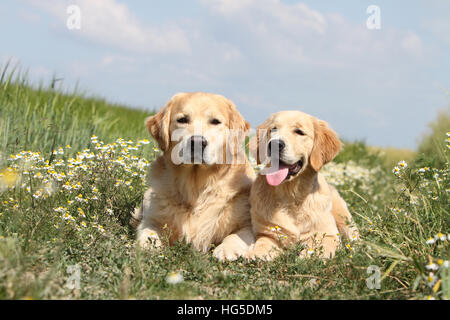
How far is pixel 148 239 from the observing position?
3596 millimetres

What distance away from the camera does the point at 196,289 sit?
9.21 feet

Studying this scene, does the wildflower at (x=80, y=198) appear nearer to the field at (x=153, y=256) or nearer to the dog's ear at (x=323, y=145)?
the field at (x=153, y=256)

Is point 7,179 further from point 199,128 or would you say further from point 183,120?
point 199,128

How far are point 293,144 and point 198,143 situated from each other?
2.57 feet

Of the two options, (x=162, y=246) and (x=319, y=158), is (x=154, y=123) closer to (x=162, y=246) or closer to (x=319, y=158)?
(x=162, y=246)

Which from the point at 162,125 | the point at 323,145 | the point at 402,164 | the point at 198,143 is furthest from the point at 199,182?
the point at 402,164

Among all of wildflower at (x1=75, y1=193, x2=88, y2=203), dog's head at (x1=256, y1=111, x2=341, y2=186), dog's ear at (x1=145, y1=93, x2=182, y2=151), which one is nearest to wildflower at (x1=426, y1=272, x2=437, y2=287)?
dog's head at (x1=256, y1=111, x2=341, y2=186)

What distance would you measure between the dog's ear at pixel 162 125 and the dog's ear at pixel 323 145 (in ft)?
4.10

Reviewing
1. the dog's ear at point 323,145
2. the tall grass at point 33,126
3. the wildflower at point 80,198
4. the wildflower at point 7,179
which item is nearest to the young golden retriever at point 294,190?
the dog's ear at point 323,145

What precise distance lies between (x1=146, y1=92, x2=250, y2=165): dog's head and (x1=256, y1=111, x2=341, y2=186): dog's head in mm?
285

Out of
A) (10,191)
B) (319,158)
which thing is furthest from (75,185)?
(319,158)

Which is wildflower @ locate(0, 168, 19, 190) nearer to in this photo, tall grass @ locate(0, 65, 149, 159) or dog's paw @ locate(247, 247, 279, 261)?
tall grass @ locate(0, 65, 149, 159)

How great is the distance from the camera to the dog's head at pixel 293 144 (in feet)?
12.0

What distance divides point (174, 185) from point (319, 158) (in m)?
1.28
